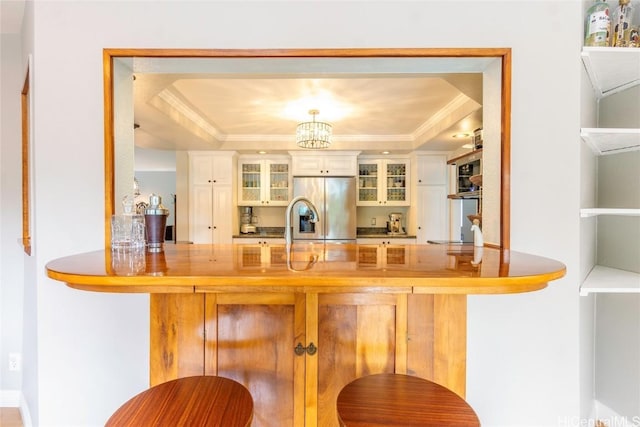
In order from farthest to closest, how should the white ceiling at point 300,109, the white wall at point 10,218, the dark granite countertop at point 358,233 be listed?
the dark granite countertop at point 358,233 < the white ceiling at point 300,109 < the white wall at point 10,218

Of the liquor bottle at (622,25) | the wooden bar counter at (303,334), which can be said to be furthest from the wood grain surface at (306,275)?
the liquor bottle at (622,25)

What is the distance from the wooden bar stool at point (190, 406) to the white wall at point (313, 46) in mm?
525

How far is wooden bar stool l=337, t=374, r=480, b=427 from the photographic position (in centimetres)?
87

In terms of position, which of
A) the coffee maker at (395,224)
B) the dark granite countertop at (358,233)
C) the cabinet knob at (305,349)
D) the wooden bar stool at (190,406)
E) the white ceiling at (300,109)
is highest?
the white ceiling at (300,109)

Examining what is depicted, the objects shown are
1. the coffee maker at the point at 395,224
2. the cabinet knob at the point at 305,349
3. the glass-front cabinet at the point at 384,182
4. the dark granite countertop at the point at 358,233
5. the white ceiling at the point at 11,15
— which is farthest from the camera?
the coffee maker at the point at 395,224

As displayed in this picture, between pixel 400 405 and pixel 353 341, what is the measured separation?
0.34 meters

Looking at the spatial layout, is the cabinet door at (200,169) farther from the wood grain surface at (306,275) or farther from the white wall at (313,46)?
the wood grain surface at (306,275)

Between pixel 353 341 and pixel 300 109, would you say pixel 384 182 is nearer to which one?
pixel 300 109

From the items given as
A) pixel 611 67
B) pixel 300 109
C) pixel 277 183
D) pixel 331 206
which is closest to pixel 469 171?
pixel 611 67

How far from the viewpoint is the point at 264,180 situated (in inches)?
189

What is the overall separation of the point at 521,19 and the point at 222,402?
1918mm

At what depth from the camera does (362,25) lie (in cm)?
140

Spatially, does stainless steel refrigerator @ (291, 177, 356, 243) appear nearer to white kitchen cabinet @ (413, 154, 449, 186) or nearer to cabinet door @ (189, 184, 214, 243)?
white kitchen cabinet @ (413, 154, 449, 186)

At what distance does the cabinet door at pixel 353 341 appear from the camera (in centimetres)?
124
